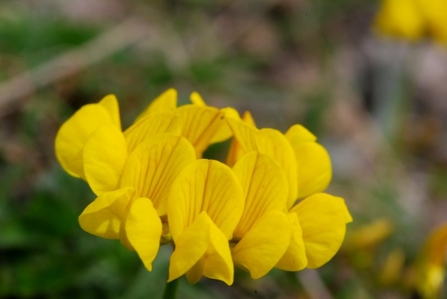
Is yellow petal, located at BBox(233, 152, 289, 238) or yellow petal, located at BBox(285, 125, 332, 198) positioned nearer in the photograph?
yellow petal, located at BBox(233, 152, 289, 238)

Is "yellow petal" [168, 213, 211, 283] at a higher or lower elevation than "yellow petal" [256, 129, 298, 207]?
lower

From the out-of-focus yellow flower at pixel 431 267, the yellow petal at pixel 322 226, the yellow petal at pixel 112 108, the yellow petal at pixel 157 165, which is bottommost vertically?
the out-of-focus yellow flower at pixel 431 267

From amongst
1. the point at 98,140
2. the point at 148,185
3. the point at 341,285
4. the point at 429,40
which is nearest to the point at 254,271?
the point at 148,185

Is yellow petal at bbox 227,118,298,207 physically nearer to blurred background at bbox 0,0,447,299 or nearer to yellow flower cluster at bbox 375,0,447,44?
blurred background at bbox 0,0,447,299

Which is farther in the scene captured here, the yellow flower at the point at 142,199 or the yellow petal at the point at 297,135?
the yellow petal at the point at 297,135

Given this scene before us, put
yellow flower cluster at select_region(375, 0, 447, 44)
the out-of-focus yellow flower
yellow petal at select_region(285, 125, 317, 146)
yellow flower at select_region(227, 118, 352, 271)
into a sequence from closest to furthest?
yellow flower at select_region(227, 118, 352, 271)
yellow petal at select_region(285, 125, 317, 146)
the out-of-focus yellow flower
yellow flower cluster at select_region(375, 0, 447, 44)

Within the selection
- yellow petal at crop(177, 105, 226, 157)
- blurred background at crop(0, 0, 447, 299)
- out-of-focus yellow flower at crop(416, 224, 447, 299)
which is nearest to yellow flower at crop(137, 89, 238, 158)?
yellow petal at crop(177, 105, 226, 157)

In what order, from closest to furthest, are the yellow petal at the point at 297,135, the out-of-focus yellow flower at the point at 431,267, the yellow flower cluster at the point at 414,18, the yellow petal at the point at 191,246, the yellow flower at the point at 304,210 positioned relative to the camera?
1. the yellow petal at the point at 191,246
2. the yellow flower at the point at 304,210
3. the yellow petal at the point at 297,135
4. the out-of-focus yellow flower at the point at 431,267
5. the yellow flower cluster at the point at 414,18

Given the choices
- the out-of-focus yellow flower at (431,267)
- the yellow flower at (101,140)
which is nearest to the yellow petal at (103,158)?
the yellow flower at (101,140)

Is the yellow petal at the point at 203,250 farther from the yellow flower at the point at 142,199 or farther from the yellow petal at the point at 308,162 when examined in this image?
the yellow petal at the point at 308,162
